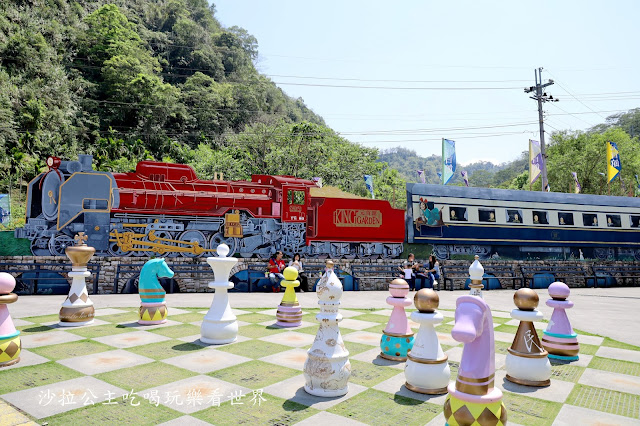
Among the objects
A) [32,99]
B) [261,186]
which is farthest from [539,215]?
[32,99]

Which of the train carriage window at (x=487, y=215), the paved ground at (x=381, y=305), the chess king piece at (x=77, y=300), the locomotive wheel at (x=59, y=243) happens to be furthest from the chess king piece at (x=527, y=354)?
the train carriage window at (x=487, y=215)

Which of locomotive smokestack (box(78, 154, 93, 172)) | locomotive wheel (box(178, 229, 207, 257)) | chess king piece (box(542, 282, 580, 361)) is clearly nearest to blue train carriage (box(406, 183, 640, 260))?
locomotive wheel (box(178, 229, 207, 257))

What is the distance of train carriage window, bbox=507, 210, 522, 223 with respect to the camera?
674 inches

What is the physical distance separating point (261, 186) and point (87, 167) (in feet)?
17.3

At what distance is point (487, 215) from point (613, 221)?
22.2 feet

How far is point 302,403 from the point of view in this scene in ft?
13.2

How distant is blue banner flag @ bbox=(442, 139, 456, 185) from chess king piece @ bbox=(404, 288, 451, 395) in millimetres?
17835

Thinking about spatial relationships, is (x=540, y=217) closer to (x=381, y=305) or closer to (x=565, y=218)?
(x=565, y=218)

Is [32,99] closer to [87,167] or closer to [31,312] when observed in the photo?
[87,167]

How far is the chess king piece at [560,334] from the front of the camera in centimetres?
568

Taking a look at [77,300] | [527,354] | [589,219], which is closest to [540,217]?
[589,219]

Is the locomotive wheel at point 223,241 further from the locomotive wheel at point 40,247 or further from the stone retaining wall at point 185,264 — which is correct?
the locomotive wheel at point 40,247

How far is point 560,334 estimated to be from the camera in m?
5.80

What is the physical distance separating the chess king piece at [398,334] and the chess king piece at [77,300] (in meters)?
4.99
